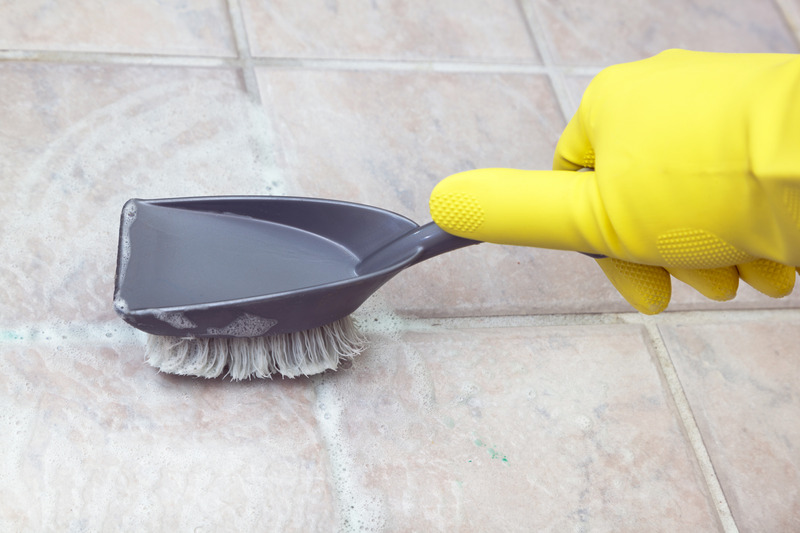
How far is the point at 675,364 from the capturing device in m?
0.89

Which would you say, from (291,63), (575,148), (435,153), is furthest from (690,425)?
(291,63)

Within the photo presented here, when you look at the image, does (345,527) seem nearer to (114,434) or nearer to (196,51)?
(114,434)

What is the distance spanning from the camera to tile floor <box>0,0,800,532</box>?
0.71m

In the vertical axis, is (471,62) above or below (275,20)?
below

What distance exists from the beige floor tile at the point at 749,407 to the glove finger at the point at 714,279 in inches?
9.6

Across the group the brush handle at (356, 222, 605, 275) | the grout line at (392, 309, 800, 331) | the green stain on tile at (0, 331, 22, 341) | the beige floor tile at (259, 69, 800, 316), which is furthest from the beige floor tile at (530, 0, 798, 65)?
the green stain on tile at (0, 331, 22, 341)

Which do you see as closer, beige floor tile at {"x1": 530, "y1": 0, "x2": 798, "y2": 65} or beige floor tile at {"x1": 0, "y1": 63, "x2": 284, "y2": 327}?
beige floor tile at {"x1": 0, "y1": 63, "x2": 284, "y2": 327}

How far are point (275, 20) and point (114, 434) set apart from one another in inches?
26.8

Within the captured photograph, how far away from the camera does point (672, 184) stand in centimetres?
52

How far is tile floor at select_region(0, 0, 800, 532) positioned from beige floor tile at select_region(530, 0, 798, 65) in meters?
0.06

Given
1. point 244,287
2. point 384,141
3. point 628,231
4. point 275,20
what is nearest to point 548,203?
point 628,231

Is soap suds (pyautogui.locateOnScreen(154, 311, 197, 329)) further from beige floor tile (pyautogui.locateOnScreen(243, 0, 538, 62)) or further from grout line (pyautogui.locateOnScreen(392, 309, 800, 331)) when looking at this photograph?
beige floor tile (pyautogui.locateOnScreen(243, 0, 538, 62))

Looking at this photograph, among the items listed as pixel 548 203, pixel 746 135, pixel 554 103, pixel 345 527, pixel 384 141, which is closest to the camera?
pixel 746 135

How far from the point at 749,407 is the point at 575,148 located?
0.43 metres
